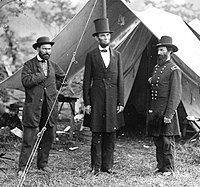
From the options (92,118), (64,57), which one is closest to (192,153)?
(92,118)

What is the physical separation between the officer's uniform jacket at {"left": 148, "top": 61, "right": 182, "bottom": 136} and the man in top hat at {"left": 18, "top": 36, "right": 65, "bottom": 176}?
1144mm

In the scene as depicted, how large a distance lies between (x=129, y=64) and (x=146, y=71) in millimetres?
454

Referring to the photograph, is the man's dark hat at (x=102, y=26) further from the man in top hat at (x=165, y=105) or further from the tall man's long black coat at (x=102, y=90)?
the man in top hat at (x=165, y=105)

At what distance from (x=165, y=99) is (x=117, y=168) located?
42.4 inches

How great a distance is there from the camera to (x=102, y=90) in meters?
4.59

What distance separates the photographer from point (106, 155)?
464 centimetres

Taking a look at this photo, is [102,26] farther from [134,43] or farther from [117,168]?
[134,43]

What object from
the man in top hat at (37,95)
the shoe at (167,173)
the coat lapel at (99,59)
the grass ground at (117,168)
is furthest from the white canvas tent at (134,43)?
the shoe at (167,173)

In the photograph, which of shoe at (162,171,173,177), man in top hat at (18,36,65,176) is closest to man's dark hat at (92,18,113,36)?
man in top hat at (18,36,65,176)

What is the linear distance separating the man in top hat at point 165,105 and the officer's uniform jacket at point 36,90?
1.16m

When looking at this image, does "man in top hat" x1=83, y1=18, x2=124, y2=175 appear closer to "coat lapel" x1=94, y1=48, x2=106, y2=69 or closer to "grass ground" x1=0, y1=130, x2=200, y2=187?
"coat lapel" x1=94, y1=48, x2=106, y2=69

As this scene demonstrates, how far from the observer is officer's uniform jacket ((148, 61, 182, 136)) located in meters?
4.43

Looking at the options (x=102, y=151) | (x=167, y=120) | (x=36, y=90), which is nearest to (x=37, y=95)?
(x=36, y=90)

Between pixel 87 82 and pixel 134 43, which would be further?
pixel 134 43
